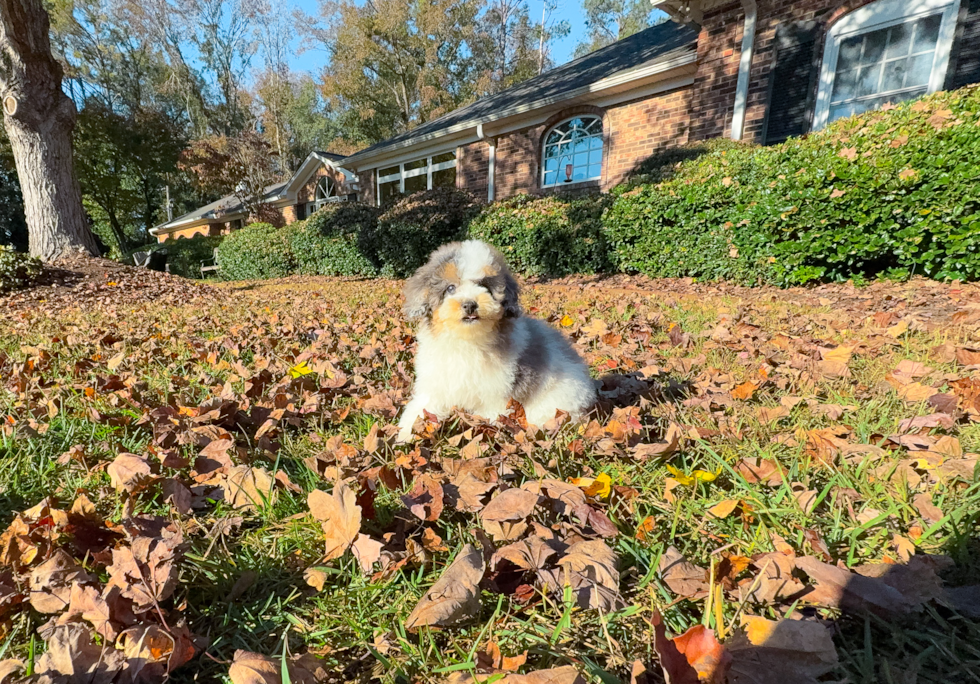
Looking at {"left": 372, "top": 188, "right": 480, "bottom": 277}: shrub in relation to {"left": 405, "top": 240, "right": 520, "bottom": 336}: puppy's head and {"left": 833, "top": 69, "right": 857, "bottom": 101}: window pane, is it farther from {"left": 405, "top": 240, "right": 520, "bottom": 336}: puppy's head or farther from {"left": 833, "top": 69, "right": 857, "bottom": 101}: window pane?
{"left": 405, "top": 240, "right": 520, "bottom": 336}: puppy's head

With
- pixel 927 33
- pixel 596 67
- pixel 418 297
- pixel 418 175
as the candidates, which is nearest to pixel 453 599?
pixel 418 297

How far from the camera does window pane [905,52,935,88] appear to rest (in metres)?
9.77

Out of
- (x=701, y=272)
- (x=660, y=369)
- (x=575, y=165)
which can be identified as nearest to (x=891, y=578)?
(x=660, y=369)

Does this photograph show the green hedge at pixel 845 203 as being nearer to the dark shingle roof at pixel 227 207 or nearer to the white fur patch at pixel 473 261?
the white fur patch at pixel 473 261

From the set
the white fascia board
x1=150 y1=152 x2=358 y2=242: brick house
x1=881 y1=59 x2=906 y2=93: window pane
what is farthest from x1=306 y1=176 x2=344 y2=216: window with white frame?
x1=881 y1=59 x2=906 y2=93: window pane

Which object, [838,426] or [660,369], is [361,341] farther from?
[838,426]

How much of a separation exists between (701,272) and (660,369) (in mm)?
6575

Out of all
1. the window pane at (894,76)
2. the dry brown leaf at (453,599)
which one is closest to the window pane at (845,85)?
the window pane at (894,76)

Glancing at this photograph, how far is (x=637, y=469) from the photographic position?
2.02 meters

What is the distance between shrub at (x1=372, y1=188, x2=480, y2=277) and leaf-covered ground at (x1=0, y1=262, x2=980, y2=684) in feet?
38.5

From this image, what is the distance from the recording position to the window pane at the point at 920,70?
977 cm

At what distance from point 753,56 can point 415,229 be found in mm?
10081

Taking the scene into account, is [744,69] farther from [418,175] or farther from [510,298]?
[418,175]

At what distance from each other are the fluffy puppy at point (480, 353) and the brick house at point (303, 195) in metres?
24.7
